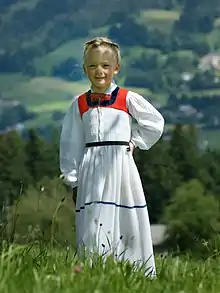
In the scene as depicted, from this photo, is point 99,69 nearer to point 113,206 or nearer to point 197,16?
point 113,206

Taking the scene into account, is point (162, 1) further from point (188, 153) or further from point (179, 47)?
point (188, 153)

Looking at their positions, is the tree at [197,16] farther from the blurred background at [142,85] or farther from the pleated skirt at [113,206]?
the pleated skirt at [113,206]

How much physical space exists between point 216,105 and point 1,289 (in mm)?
85402

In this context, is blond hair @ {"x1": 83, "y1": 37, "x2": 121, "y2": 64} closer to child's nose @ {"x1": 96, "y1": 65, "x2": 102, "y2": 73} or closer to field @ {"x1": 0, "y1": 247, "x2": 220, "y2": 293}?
child's nose @ {"x1": 96, "y1": 65, "x2": 102, "y2": 73}

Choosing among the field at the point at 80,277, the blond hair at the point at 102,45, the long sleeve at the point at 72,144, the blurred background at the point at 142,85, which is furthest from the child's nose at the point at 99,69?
the blurred background at the point at 142,85

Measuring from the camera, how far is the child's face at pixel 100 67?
5.65 meters

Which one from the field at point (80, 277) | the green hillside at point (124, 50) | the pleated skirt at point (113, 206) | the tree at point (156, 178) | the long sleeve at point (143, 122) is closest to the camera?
the field at point (80, 277)

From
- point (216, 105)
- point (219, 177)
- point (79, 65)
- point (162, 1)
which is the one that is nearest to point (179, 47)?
point (162, 1)

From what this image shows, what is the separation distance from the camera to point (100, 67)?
18.5 feet

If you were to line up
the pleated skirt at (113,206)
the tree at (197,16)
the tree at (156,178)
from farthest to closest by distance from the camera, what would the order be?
the tree at (197,16)
the tree at (156,178)
the pleated skirt at (113,206)

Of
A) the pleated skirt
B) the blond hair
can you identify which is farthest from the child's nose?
the pleated skirt

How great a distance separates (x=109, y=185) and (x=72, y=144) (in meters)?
0.32

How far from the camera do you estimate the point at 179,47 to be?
340ft

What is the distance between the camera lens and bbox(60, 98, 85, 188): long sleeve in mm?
5680
